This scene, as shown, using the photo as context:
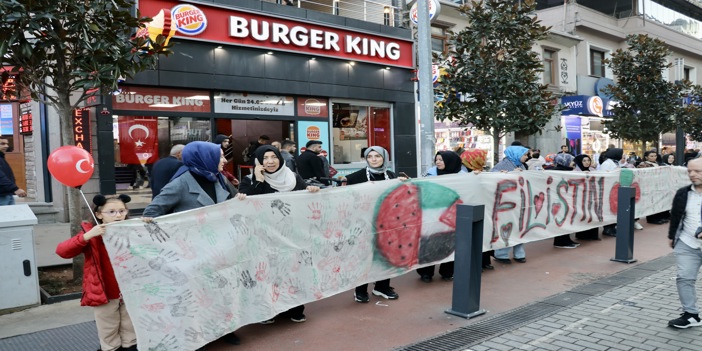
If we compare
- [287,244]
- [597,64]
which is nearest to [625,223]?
[287,244]

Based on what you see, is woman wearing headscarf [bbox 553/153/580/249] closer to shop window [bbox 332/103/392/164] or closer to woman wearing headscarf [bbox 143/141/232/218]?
woman wearing headscarf [bbox 143/141/232/218]

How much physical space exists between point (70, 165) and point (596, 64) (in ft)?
92.5

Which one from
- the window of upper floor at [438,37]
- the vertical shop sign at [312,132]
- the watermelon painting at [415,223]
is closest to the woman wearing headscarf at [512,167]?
the watermelon painting at [415,223]

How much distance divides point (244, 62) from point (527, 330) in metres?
9.90

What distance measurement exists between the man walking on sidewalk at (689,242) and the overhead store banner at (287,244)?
2.48m

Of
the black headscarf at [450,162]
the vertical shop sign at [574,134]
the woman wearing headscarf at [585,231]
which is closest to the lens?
the black headscarf at [450,162]

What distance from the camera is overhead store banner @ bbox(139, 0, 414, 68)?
1191cm

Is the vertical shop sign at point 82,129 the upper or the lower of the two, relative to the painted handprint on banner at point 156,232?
upper

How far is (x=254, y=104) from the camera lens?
13383 mm

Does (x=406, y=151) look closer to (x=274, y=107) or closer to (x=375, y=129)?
(x=375, y=129)

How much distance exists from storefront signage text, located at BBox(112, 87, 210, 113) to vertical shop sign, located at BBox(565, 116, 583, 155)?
18138 mm

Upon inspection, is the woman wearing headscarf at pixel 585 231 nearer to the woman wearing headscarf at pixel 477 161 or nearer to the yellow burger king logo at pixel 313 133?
the woman wearing headscarf at pixel 477 161

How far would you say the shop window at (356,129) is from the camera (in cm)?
1515

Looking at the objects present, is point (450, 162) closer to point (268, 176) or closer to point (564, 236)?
point (268, 176)
